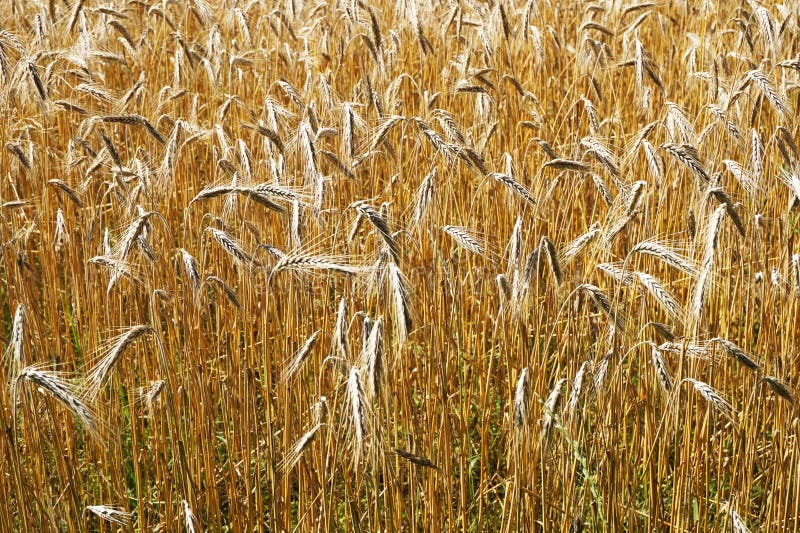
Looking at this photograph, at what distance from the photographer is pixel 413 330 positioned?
7.15ft

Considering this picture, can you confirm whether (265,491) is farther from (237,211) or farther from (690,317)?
(690,317)

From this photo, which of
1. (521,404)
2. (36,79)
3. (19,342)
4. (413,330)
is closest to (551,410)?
(521,404)

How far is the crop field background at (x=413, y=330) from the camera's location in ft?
5.60

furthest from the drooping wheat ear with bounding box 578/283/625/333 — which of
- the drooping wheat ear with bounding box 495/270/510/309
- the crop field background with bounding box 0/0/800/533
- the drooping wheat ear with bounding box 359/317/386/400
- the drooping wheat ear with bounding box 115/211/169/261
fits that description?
the drooping wheat ear with bounding box 115/211/169/261

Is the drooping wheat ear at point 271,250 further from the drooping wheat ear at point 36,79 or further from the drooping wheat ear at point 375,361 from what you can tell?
the drooping wheat ear at point 36,79

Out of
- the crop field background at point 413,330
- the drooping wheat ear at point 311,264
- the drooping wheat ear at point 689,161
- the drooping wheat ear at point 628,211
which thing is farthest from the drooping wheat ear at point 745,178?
the drooping wheat ear at point 311,264

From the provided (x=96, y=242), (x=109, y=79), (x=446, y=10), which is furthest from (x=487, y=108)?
(x=109, y=79)

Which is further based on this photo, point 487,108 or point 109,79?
point 109,79

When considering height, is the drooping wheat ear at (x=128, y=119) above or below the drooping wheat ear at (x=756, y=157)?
above

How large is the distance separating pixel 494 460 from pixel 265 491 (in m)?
0.68

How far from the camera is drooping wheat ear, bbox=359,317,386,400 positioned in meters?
1.38

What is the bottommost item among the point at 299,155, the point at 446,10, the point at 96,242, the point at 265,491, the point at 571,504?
the point at 265,491

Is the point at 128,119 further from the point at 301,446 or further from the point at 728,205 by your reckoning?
the point at 728,205

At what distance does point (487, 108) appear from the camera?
2910 millimetres
